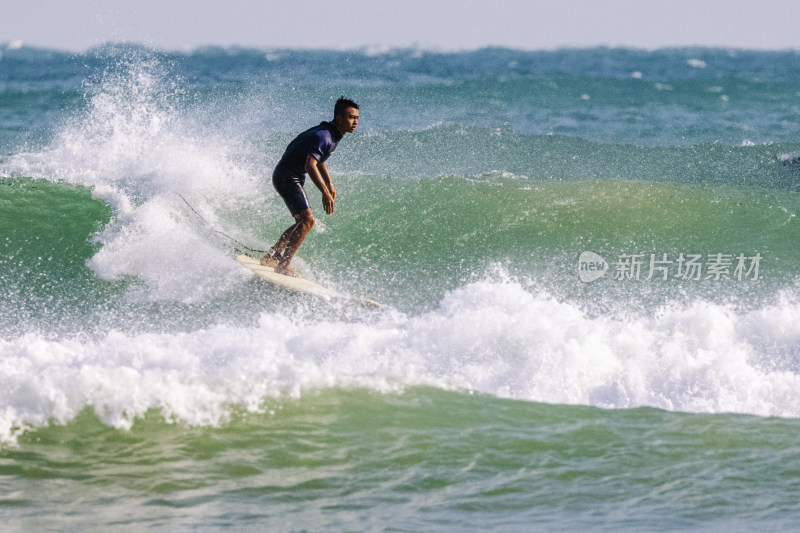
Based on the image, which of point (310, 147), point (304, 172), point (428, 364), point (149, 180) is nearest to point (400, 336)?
point (428, 364)

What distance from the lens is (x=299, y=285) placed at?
8.33 m

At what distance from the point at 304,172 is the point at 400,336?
2.12 m

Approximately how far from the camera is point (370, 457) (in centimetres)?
552

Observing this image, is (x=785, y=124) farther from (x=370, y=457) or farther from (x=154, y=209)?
(x=370, y=457)

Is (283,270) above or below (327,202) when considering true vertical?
below

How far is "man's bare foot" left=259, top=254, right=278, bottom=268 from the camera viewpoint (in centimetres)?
869

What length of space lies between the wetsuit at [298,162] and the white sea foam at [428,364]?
1308mm

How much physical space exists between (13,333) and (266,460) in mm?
3493

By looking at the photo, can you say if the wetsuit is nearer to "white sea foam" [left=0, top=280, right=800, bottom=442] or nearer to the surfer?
the surfer

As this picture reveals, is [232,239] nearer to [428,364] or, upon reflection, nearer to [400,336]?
[400,336]

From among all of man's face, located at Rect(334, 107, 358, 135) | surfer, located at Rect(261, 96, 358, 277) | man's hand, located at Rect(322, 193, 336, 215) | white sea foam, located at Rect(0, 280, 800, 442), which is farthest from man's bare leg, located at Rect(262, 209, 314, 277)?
white sea foam, located at Rect(0, 280, 800, 442)

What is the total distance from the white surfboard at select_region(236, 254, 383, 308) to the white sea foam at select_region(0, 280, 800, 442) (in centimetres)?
58

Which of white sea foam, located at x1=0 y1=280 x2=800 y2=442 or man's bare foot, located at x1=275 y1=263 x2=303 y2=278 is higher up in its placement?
man's bare foot, located at x1=275 y1=263 x2=303 y2=278

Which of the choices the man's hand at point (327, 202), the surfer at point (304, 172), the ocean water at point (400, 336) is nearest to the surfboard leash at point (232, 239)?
the ocean water at point (400, 336)
